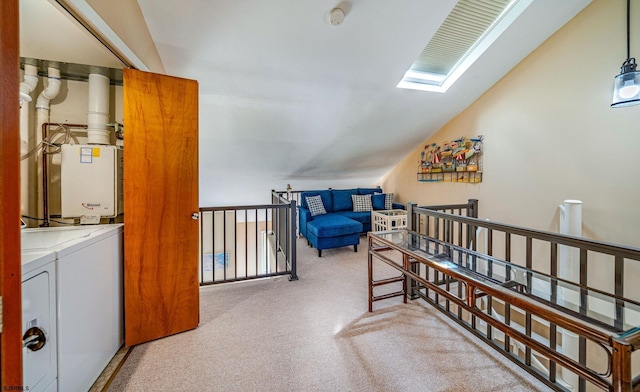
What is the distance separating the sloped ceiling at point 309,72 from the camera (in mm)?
2121

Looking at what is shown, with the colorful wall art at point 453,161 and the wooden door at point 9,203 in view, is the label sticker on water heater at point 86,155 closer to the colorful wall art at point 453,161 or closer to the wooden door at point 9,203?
the wooden door at point 9,203

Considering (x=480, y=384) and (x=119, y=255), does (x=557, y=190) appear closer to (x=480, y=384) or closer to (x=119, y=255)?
(x=480, y=384)

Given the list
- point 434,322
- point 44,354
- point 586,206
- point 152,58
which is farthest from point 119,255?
point 586,206

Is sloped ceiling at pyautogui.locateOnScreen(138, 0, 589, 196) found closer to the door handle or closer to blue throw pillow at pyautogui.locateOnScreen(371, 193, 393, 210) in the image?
blue throw pillow at pyautogui.locateOnScreen(371, 193, 393, 210)

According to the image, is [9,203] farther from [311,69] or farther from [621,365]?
[311,69]

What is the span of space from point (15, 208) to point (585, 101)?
13.9ft

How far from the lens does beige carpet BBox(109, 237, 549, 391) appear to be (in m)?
1.50

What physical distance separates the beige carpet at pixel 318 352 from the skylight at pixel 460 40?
2.92 metres

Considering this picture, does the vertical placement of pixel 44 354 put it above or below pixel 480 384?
above

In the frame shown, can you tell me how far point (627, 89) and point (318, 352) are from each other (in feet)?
10.7

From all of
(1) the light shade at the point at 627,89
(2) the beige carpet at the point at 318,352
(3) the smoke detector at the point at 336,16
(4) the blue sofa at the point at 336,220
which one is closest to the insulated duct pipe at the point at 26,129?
(2) the beige carpet at the point at 318,352

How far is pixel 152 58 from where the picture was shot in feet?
7.26

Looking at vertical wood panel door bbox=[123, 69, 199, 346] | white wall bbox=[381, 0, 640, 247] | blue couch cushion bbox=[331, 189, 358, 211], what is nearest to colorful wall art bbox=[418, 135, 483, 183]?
white wall bbox=[381, 0, 640, 247]

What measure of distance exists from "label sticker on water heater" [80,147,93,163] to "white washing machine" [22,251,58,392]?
879mm
